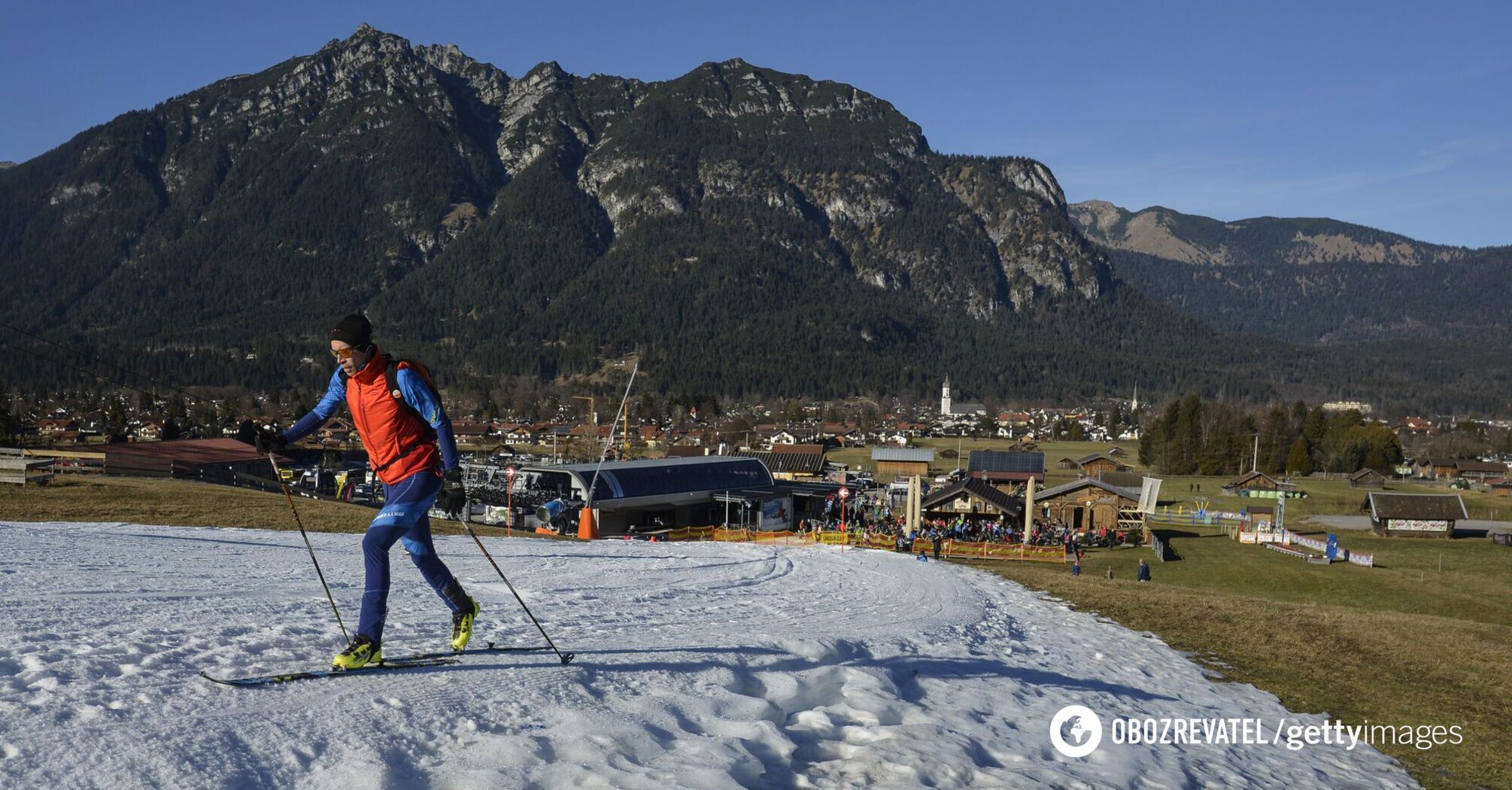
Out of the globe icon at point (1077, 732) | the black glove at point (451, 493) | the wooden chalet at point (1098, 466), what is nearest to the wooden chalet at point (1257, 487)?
the wooden chalet at point (1098, 466)

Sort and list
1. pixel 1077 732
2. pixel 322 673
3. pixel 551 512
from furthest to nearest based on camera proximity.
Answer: pixel 551 512 → pixel 1077 732 → pixel 322 673

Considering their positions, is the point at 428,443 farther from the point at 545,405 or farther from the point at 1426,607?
the point at 545,405

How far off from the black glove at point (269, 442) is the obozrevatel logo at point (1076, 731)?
5.78 metres

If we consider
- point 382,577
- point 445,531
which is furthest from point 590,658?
point 445,531

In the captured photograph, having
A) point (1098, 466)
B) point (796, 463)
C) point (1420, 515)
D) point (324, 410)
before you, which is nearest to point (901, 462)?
point (796, 463)

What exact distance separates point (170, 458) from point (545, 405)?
121859 millimetres

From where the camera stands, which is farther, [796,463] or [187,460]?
[796,463]

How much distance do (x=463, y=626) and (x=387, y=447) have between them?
1445 mm

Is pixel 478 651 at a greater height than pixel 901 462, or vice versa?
pixel 478 651

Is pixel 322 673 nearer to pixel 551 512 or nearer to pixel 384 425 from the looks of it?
pixel 384 425

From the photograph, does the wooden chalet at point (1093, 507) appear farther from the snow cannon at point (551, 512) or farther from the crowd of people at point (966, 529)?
the snow cannon at point (551, 512)

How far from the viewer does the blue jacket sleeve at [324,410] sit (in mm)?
6348

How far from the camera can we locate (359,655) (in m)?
6.17

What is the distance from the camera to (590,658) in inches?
280
